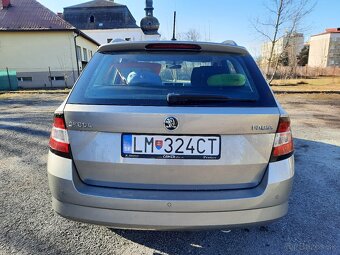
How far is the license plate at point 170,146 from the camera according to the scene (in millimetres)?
1819

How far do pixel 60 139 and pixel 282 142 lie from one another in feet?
4.90

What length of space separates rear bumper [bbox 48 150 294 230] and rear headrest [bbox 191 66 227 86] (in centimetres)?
81

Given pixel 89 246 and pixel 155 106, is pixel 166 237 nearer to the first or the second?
pixel 89 246

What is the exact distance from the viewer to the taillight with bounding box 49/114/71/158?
1.92 metres

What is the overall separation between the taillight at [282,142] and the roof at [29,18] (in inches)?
943

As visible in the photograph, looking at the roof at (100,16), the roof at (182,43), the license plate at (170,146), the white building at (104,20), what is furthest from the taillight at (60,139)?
the roof at (100,16)

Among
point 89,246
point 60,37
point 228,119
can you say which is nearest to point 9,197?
point 89,246

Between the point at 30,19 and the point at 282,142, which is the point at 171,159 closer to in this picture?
the point at 282,142

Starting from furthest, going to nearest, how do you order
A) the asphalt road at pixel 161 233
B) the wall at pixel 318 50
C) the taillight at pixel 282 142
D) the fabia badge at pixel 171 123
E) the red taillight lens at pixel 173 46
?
the wall at pixel 318 50
the asphalt road at pixel 161 233
the red taillight lens at pixel 173 46
the taillight at pixel 282 142
the fabia badge at pixel 171 123

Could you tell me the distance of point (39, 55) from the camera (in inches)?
929

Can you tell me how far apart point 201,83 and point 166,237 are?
4.46 ft

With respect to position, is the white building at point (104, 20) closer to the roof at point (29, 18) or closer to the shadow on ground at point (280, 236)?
the roof at point (29, 18)

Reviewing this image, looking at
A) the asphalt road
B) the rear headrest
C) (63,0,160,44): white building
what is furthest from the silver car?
(63,0,160,44): white building

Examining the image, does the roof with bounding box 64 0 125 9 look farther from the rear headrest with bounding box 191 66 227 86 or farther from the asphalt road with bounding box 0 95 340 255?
the rear headrest with bounding box 191 66 227 86
